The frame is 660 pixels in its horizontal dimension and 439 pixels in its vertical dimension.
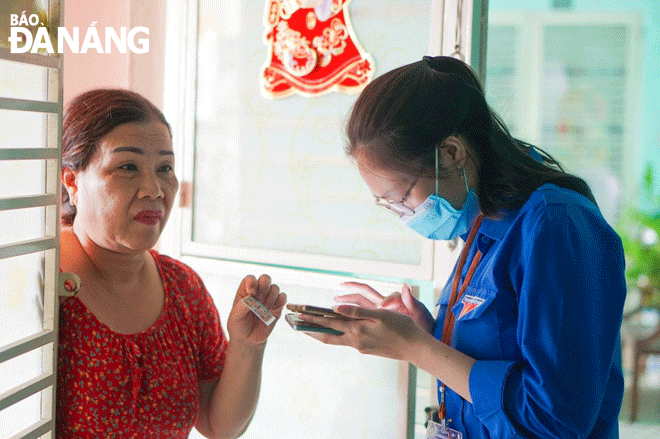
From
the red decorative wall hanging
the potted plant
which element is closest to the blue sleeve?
the red decorative wall hanging

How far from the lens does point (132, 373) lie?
148 centimetres

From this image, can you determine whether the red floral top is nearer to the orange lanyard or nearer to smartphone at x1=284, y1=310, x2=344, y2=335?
smartphone at x1=284, y1=310, x2=344, y2=335

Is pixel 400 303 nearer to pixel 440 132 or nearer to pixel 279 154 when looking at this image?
pixel 440 132

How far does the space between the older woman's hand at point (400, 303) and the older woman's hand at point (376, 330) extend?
0.27m

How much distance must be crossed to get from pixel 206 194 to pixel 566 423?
181 centimetres

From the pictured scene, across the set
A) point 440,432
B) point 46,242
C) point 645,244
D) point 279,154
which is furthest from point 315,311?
point 645,244

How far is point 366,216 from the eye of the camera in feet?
7.82

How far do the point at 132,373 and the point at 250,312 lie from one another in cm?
31

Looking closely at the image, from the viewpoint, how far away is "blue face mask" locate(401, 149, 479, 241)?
1369mm

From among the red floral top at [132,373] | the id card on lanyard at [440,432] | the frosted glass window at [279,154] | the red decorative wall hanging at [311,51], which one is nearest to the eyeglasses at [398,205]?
the id card on lanyard at [440,432]

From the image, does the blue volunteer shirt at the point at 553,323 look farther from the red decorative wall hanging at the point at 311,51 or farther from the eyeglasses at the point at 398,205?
the red decorative wall hanging at the point at 311,51

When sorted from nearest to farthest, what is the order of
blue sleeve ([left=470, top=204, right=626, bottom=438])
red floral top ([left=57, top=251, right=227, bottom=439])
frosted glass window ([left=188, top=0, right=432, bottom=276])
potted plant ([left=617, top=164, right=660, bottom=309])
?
blue sleeve ([left=470, top=204, right=626, bottom=438])
red floral top ([left=57, top=251, right=227, bottom=439])
frosted glass window ([left=188, top=0, right=432, bottom=276])
potted plant ([left=617, top=164, right=660, bottom=309])

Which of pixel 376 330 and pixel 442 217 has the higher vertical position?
pixel 442 217

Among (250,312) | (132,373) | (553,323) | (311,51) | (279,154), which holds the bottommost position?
(132,373)
